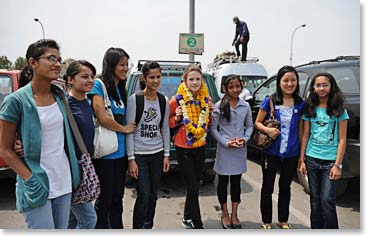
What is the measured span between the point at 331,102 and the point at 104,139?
6.57 ft

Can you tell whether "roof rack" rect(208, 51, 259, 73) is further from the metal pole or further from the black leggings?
the black leggings

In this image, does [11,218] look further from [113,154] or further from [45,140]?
[45,140]

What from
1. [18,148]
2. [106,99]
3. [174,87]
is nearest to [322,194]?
[106,99]

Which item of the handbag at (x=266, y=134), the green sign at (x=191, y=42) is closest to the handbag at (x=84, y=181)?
the handbag at (x=266, y=134)

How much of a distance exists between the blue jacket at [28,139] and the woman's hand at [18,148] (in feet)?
0.11

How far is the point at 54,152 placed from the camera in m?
1.89

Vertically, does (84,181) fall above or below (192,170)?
above

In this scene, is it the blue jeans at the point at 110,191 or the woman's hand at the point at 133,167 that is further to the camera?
the woman's hand at the point at 133,167

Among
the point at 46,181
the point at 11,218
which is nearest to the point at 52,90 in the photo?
the point at 46,181

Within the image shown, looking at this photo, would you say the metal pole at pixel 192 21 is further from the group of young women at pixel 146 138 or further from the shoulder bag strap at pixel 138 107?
the shoulder bag strap at pixel 138 107

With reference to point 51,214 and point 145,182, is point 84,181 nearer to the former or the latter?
point 51,214

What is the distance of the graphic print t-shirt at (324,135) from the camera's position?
267cm

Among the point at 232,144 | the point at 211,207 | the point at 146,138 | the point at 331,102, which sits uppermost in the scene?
the point at 331,102

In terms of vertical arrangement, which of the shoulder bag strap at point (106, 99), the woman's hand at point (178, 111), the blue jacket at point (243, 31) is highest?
the blue jacket at point (243, 31)
